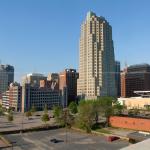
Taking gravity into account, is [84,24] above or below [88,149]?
above

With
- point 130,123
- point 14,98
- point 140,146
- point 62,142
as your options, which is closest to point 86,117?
point 130,123

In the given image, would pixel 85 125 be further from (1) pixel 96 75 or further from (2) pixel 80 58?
(2) pixel 80 58

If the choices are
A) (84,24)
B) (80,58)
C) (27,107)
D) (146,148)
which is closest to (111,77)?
(80,58)

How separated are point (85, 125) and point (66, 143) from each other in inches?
667

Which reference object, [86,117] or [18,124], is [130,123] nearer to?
[86,117]

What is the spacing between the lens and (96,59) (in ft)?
609

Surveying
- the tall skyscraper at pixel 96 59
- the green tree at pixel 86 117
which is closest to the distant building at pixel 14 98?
the tall skyscraper at pixel 96 59

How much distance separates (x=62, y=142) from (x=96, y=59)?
120467mm

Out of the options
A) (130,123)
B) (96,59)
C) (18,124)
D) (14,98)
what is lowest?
(18,124)

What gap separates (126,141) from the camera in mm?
69438

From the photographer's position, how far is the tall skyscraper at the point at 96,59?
184375 millimetres

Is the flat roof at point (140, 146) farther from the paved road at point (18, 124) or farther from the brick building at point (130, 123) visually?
the paved road at point (18, 124)

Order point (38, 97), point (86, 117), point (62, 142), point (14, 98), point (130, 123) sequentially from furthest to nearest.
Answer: point (38, 97), point (14, 98), point (130, 123), point (86, 117), point (62, 142)

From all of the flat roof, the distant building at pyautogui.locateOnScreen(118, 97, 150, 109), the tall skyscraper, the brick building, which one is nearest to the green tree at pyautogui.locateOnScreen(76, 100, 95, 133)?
the brick building
